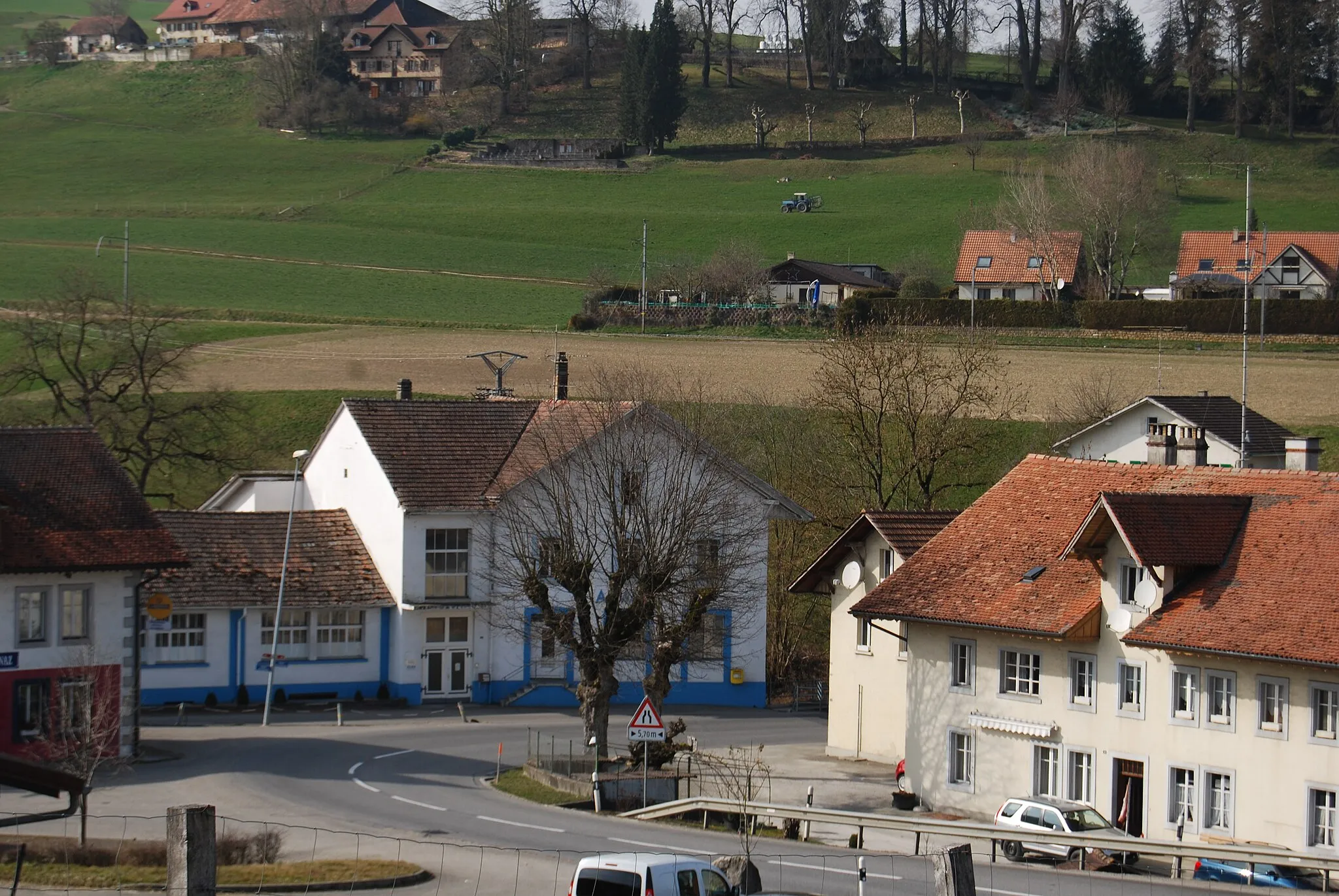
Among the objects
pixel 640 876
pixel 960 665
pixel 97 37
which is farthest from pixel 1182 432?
pixel 97 37

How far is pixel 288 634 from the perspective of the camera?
4644cm

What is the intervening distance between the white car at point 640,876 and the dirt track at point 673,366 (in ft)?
158

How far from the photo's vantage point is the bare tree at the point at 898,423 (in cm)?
5547

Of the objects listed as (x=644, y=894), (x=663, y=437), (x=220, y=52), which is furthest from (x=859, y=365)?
(x=220, y=52)

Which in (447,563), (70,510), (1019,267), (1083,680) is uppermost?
(1019,267)

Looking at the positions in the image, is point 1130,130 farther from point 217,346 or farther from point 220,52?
point 220,52

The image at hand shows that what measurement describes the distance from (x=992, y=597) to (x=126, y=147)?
434 feet

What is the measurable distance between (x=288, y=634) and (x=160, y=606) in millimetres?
5352

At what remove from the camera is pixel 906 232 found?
121 meters

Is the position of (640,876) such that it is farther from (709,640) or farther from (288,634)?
(288,634)

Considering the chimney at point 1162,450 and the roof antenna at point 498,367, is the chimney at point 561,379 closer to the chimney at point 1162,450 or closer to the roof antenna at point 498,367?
the roof antenna at point 498,367

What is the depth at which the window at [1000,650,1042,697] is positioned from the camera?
113ft

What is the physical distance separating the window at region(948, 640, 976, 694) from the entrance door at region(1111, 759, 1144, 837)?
12.8 feet

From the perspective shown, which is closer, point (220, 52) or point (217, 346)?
point (217, 346)
